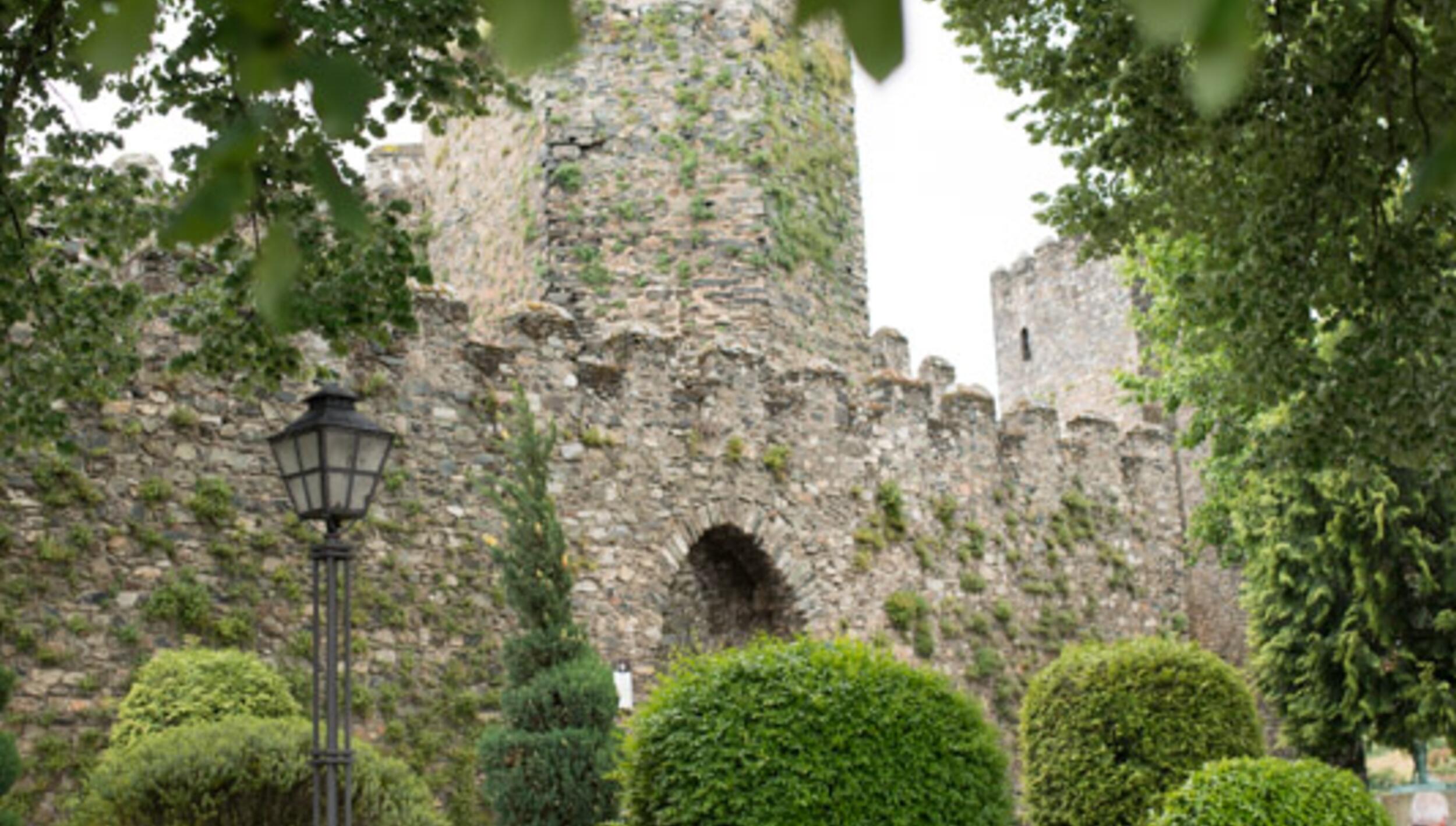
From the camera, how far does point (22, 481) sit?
34.5ft

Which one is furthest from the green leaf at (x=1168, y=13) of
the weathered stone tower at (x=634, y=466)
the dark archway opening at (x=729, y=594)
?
the dark archway opening at (x=729, y=594)

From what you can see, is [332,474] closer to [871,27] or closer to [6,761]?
[6,761]

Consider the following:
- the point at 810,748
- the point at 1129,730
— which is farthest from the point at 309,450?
the point at 1129,730

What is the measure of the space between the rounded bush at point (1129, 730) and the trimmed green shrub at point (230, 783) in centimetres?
548

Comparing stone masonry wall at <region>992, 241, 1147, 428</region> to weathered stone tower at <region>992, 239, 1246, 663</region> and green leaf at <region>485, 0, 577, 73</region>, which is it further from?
green leaf at <region>485, 0, 577, 73</region>

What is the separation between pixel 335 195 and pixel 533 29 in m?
0.56

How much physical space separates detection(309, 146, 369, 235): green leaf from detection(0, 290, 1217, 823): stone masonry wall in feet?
20.2

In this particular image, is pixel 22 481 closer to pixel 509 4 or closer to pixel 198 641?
pixel 198 641

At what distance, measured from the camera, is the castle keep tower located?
16.7 m

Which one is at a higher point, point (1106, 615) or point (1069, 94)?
point (1069, 94)

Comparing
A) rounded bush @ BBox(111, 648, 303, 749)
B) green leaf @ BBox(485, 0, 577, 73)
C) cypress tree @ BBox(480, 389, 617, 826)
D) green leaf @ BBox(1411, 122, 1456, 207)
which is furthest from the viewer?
cypress tree @ BBox(480, 389, 617, 826)

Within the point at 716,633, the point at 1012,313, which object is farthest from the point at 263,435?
the point at 1012,313

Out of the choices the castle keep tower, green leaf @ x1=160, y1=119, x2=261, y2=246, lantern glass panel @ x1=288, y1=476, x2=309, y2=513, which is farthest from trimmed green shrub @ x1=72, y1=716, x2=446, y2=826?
the castle keep tower

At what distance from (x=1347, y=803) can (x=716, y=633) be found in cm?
669
